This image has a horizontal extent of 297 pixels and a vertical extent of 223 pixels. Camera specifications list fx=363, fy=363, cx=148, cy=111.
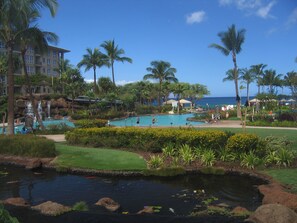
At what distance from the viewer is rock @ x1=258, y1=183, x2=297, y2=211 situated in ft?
29.1

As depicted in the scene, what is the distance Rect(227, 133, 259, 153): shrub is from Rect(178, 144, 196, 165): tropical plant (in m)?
1.49

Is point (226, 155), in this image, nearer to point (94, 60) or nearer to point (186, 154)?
point (186, 154)

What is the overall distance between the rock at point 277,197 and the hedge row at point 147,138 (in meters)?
4.31

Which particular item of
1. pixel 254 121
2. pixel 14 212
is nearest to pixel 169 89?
pixel 254 121

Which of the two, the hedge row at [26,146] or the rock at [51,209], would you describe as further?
the hedge row at [26,146]

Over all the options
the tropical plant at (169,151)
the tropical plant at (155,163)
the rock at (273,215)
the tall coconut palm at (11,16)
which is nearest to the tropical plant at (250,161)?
the tropical plant at (169,151)

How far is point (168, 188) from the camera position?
11.8 m

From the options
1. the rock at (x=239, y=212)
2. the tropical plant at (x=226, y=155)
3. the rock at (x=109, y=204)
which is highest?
the tropical plant at (x=226, y=155)

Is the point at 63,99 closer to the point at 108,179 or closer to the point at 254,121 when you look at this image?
the point at 254,121

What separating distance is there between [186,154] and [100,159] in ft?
12.0

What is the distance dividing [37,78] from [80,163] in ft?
192

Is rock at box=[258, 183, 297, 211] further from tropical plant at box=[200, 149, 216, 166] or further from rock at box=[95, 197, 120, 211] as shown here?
rock at box=[95, 197, 120, 211]

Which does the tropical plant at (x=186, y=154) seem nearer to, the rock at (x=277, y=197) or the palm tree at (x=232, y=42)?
the rock at (x=277, y=197)

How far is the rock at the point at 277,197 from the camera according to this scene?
29.1 ft
